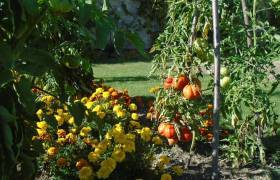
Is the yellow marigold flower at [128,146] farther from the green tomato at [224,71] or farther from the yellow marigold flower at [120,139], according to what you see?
the green tomato at [224,71]

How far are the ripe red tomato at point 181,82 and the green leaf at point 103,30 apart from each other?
192 cm

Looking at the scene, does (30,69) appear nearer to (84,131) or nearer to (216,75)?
(216,75)

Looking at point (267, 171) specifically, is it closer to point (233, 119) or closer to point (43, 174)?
point (233, 119)

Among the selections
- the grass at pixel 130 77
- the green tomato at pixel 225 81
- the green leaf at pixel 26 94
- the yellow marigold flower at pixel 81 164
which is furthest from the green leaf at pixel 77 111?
the grass at pixel 130 77

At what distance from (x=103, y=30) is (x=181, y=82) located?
2008 mm

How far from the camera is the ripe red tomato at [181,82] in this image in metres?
3.39

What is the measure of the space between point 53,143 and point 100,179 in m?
0.45

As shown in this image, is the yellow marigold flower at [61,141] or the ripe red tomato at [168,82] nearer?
the yellow marigold flower at [61,141]

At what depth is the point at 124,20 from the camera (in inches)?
547

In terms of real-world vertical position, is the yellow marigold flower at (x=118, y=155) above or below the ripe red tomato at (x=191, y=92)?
below

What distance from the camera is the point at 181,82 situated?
3.39 meters

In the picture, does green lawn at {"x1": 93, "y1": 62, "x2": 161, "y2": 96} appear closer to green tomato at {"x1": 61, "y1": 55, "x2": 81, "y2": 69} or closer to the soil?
the soil

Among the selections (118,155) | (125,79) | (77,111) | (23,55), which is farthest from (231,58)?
(125,79)

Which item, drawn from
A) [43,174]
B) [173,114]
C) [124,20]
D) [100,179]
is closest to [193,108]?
[173,114]
